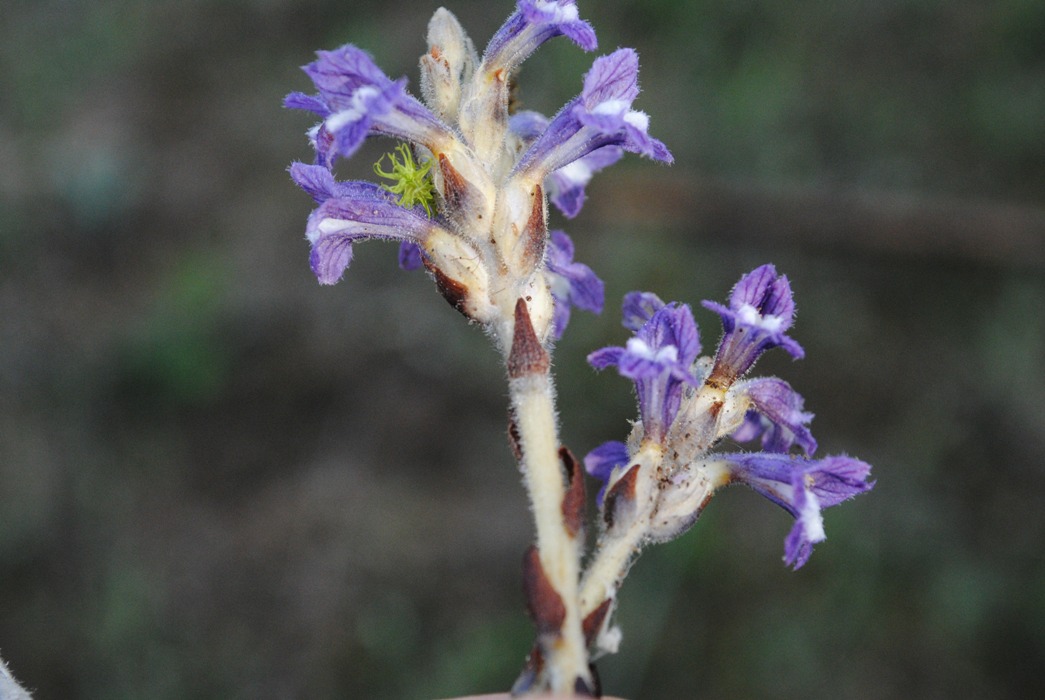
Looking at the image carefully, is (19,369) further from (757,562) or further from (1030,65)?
(1030,65)

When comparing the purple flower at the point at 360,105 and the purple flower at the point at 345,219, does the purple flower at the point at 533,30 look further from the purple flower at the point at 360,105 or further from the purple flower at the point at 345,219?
the purple flower at the point at 345,219

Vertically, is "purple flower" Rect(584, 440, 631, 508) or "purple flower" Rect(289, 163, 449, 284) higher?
"purple flower" Rect(289, 163, 449, 284)

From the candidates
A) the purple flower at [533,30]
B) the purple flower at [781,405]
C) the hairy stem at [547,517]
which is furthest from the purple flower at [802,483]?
the purple flower at [533,30]

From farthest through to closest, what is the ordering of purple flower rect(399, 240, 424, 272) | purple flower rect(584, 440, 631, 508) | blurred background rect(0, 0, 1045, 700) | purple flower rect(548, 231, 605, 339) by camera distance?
1. blurred background rect(0, 0, 1045, 700)
2. purple flower rect(548, 231, 605, 339)
3. purple flower rect(399, 240, 424, 272)
4. purple flower rect(584, 440, 631, 508)

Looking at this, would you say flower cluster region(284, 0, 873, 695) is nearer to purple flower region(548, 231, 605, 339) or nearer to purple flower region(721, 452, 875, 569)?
purple flower region(721, 452, 875, 569)

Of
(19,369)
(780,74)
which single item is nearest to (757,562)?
(780,74)

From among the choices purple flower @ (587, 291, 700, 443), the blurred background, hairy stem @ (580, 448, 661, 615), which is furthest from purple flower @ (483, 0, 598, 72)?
the blurred background
